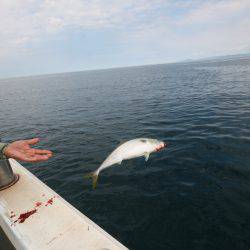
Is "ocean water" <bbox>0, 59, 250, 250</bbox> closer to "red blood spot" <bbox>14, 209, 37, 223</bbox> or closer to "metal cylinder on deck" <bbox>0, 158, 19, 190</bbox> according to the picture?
"red blood spot" <bbox>14, 209, 37, 223</bbox>

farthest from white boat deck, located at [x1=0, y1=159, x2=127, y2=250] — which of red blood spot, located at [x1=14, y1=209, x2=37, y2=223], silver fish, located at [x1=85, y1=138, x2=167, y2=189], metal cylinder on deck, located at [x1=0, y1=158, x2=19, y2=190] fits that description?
silver fish, located at [x1=85, y1=138, x2=167, y2=189]

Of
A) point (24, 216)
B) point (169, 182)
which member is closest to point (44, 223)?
point (24, 216)

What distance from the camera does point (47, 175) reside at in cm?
1273

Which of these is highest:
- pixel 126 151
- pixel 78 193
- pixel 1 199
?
pixel 126 151

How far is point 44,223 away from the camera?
540cm

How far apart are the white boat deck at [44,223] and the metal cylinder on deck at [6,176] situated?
22 centimetres

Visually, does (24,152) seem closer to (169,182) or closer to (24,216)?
(24,216)

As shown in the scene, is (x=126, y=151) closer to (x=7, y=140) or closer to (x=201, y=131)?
(x=201, y=131)

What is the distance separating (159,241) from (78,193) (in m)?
4.54

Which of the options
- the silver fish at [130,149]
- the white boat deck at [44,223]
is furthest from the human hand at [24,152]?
the silver fish at [130,149]

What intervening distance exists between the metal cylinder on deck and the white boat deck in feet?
0.71

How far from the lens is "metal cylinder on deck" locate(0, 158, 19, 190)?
22.4 ft

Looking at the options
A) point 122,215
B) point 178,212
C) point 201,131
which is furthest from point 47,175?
point 201,131

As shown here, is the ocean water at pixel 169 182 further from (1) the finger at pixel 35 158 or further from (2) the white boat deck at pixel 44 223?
(1) the finger at pixel 35 158
